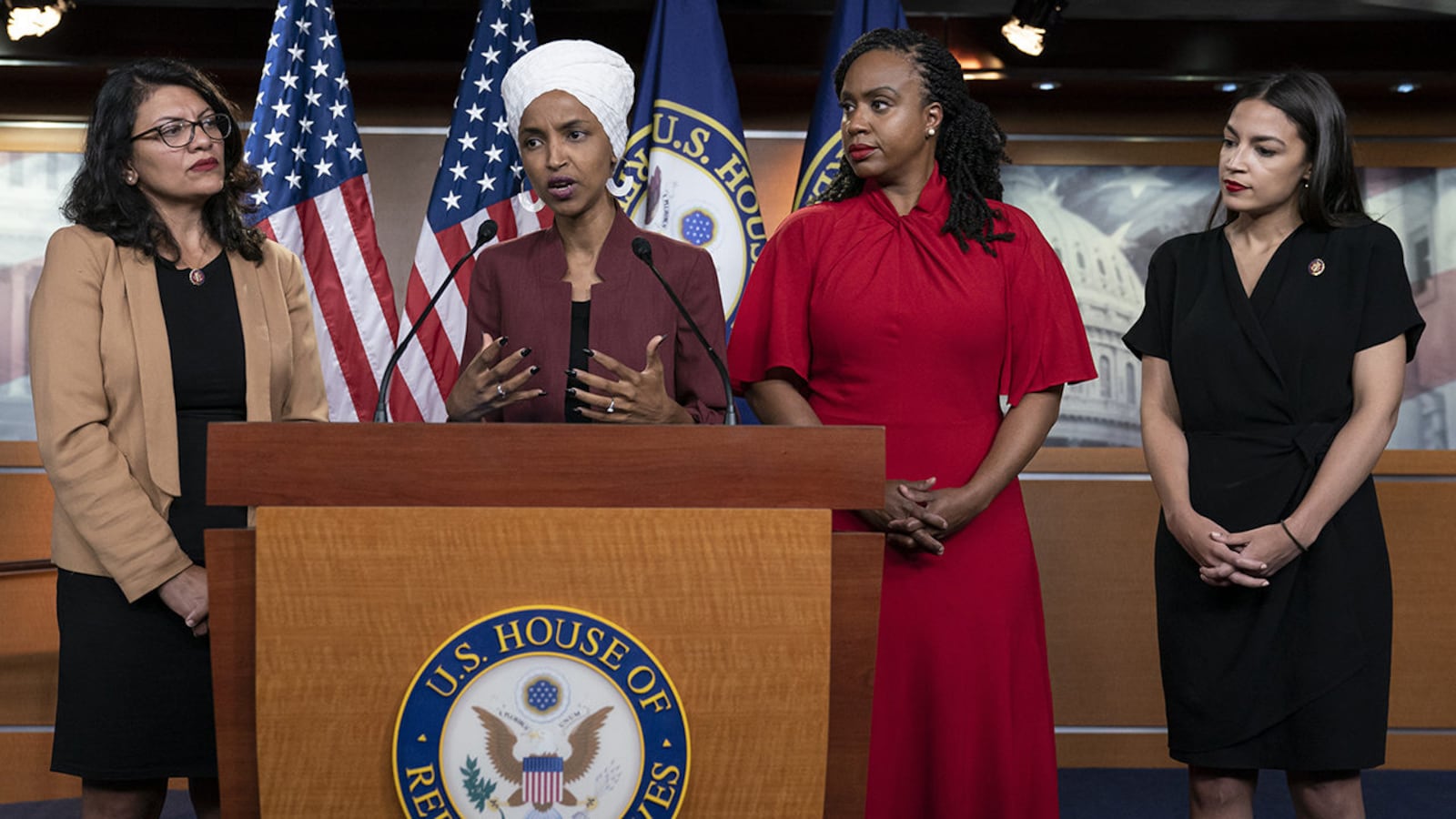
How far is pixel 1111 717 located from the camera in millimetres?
4418

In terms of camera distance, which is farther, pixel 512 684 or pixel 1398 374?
pixel 1398 374

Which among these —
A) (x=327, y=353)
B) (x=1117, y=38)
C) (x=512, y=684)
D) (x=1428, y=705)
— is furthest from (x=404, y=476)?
(x=1428, y=705)

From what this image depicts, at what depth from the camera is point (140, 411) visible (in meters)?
2.13

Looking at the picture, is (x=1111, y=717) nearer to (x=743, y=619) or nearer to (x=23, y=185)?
(x=743, y=619)

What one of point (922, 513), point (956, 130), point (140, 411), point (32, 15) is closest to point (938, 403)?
point (922, 513)

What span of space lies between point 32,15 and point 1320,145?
336 centimetres

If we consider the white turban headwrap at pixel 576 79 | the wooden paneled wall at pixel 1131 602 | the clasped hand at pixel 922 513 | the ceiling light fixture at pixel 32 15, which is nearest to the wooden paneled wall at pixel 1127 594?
the wooden paneled wall at pixel 1131 602

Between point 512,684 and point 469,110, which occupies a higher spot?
point 469,110

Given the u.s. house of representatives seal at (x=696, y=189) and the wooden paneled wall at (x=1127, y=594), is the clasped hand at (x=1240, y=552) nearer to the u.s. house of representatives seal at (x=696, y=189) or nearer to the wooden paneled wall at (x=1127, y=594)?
the u.s. house of representatives seal at (x=696, y=189)

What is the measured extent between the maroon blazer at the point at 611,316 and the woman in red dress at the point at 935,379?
0.18 metres

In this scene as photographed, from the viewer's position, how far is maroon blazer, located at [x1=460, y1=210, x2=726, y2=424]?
2207 mm

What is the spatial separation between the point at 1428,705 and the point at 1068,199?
6.74 ft

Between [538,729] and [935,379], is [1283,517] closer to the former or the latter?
[935,379]

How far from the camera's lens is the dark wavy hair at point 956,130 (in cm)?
241
